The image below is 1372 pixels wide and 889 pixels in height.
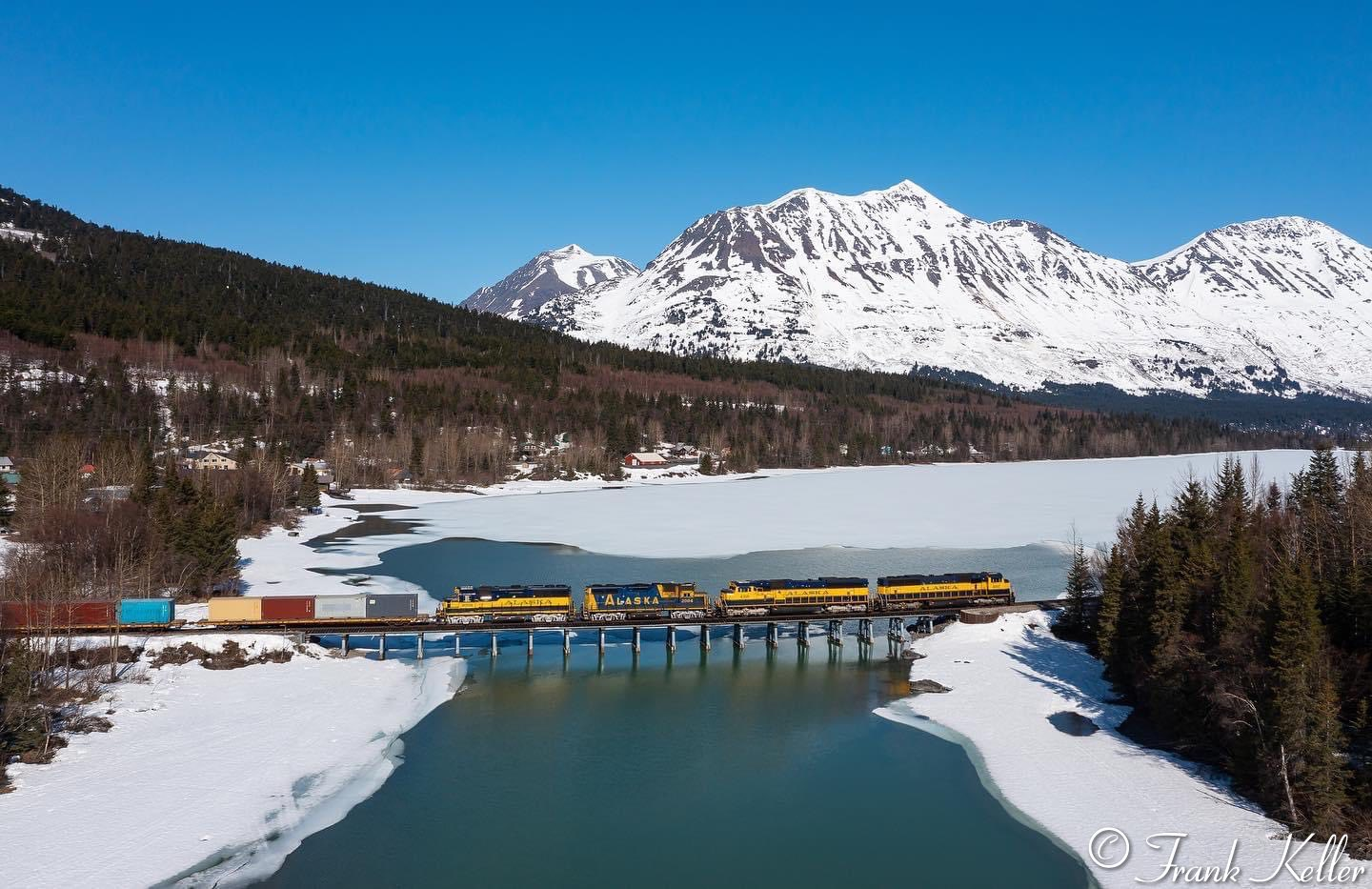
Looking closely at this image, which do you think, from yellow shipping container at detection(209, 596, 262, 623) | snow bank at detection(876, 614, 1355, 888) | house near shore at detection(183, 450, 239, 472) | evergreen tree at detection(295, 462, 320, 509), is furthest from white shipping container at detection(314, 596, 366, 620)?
house near shore at detection(183, 450, 239, 472)

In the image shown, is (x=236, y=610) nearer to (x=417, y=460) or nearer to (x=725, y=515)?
(x=725, y=515)

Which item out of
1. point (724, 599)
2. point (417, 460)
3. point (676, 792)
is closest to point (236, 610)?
point (724, 599)

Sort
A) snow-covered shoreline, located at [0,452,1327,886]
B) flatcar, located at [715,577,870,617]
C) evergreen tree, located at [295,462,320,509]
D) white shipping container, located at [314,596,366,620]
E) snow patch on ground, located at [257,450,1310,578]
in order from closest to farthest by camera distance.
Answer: snow-covered shoreline, located at [0,452,1327,886], white shipping container, located at [314,596,366,620], flatcar, located at [715,577,870,617], snow patch on ground, located at [257,450,1310,578], evergreen tree, located at [295,462,320,509]

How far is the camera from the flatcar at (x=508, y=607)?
204 feet

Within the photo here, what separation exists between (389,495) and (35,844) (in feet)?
419

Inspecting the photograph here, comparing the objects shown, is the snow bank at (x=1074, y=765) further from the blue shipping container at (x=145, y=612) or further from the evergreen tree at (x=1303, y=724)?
the blue shipping container at (x=145, y=612)

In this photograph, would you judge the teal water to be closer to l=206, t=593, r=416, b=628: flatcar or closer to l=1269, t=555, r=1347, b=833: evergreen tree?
l=206, t=593, r=416, b=628: flatcar

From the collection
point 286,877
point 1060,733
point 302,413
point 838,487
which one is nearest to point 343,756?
point 286,877

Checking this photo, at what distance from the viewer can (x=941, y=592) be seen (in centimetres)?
6856

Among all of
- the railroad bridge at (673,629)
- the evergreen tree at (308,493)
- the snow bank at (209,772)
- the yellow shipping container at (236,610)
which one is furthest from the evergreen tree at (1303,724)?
the evergreen tree at (308,493)

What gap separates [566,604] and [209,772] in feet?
88.4

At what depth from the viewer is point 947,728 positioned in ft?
156

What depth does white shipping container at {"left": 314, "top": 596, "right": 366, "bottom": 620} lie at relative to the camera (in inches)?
2398

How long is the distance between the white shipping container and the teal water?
10.4m
